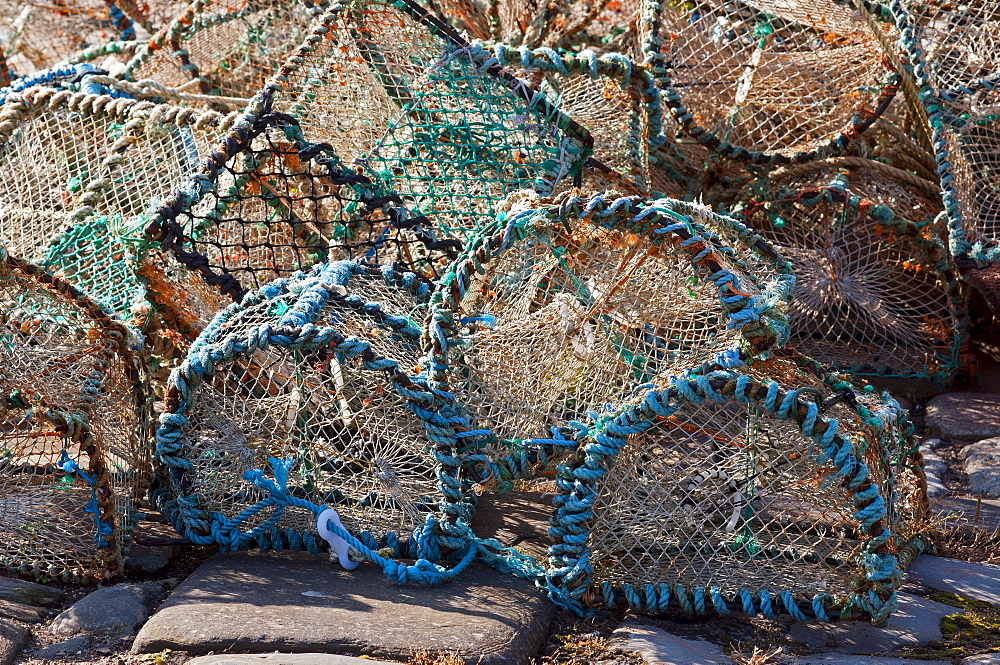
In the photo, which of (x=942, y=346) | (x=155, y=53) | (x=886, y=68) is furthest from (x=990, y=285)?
(x=155, y=53)

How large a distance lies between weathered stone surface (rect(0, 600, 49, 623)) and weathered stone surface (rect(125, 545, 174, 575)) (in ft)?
0.90

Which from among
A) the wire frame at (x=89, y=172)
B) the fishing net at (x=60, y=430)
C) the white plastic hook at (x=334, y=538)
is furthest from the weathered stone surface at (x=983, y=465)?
the wire frame at (x=89, y=172)

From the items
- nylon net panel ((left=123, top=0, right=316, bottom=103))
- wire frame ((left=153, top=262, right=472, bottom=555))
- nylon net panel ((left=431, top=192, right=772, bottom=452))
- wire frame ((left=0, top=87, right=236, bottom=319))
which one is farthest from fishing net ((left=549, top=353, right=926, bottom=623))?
nylon net panel ((left=123, top=0, right=316, bottom=103))

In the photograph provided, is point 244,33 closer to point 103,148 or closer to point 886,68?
point 103,148

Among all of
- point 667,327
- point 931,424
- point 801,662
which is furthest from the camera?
point 931,424

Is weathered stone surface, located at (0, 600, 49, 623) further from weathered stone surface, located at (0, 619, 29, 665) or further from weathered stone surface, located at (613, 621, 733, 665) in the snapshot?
weathered stone surface, located at (613, 621, 733, 665)

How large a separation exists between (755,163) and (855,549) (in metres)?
2.14

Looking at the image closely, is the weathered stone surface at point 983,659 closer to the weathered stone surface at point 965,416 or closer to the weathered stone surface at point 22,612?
the weathered stone surface at point 965,416

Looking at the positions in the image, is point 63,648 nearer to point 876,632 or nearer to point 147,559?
point 147,559

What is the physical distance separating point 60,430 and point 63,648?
0.55m

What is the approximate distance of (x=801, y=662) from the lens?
2.37 metres

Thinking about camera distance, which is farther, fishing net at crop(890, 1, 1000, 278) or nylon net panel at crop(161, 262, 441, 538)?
fishing net at crop(890, 1, 1000, 278)

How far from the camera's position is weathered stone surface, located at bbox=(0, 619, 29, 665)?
2.31 metres

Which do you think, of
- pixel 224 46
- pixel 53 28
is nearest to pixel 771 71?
pixel 224 46
